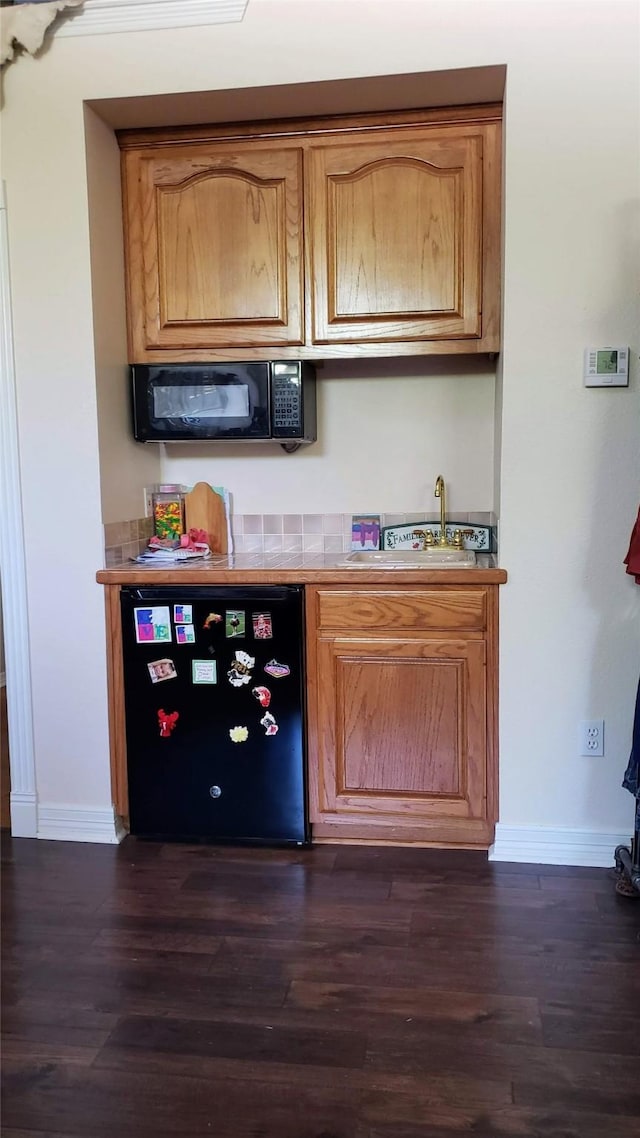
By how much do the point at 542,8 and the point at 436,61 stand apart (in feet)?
1.04

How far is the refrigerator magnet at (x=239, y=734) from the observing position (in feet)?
8.77

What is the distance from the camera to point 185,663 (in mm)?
2682

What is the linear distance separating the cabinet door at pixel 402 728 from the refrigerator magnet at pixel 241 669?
0.22 m

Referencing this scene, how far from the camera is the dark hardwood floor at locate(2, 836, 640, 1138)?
5.25 ft

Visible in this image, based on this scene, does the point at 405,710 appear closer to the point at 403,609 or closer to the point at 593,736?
the point at 403,609

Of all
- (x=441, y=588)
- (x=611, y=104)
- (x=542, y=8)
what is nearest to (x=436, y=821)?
(x=441, y=588)

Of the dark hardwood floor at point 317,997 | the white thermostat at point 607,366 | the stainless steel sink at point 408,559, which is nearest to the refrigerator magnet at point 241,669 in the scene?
the stainless steel sink at point 408,559

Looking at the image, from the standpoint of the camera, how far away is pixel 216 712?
8.81ft

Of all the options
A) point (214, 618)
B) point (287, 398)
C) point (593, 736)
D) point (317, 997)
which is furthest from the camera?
point (287, 398)

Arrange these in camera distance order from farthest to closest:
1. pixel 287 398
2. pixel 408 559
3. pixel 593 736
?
pixel 408 559
pixel 287 398
pixel 593 736

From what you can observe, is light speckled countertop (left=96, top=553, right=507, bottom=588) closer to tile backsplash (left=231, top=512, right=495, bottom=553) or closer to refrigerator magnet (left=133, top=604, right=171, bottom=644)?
refrigerator magnet (left=133, top=604, right=171, bottom=644)

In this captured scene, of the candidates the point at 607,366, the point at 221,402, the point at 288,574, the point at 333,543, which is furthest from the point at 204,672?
the point at 607,366

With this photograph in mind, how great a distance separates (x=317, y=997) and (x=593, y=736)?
1.13 meters

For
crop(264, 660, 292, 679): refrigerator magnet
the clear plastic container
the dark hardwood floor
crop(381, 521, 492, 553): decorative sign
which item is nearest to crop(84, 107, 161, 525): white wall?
the clear plastic container
